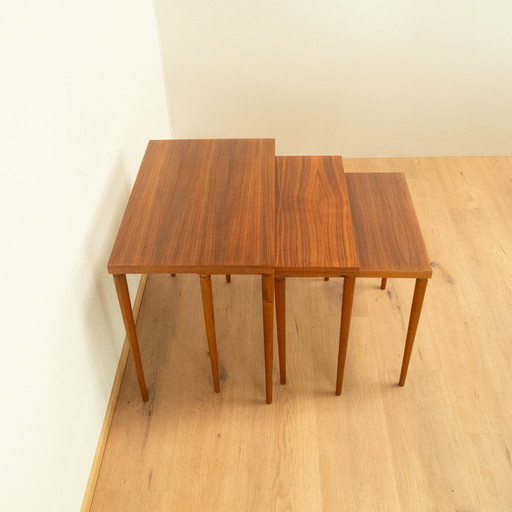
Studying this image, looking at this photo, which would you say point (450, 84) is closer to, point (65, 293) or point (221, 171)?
point (221, 171)

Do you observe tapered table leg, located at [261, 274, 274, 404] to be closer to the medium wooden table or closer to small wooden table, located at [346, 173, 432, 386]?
the medium wooden table

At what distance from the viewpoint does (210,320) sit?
1.64 m

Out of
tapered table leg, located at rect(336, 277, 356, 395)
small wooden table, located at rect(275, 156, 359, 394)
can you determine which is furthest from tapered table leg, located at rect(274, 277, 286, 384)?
tapered table leg, located at rect(336, 277, 356, 395)

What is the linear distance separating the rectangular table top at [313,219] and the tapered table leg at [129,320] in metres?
0.39

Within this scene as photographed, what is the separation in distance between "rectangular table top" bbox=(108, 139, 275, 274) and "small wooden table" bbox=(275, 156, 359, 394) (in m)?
0.07

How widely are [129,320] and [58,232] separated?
1.18ft

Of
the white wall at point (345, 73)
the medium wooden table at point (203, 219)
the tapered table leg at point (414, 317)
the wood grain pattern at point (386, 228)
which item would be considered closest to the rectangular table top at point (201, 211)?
the medium wooden table at point (203, 219)

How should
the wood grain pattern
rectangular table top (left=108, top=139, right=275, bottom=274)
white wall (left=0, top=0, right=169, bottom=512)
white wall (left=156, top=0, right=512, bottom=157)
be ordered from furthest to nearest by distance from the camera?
1. white wall (left=156, top=0, right=512, bottom=157)
2. the wood grain pattern
3. rectangular table top (left=108, top=139, right=275, bottom=274)
4. white wall (left=0, top=0, right=169, bottom=512)

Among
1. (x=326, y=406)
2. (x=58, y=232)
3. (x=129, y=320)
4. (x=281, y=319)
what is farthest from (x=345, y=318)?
(x=58, y=232)

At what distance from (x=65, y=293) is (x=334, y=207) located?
2.41 feet

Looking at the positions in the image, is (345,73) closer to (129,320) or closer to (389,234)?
(389,234)

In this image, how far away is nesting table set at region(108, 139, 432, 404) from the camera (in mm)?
1477

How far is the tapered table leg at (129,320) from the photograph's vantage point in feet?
5.03

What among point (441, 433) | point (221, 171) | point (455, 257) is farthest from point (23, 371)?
point (455, 257)
